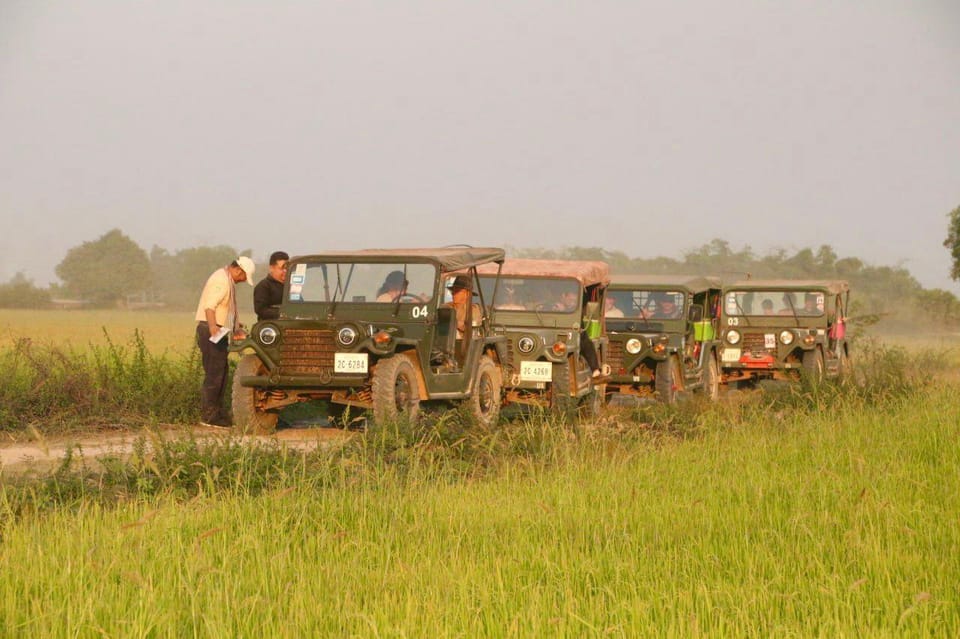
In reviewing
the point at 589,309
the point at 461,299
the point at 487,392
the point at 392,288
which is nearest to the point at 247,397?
the point at 392,288

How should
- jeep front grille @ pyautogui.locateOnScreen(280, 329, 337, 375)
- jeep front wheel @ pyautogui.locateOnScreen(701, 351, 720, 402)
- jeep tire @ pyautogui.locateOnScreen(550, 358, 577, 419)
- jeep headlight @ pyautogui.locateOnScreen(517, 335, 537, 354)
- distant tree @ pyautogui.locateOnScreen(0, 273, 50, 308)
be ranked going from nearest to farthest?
jeep front grille @ pyautogui.locateOnScreen(280, 329, 337, 375) < jeep tire @ pyautogui.locateOnScreen(550, 358, 577, 419) < jeep headlight @ pyautogui.locateOnScreen(517, 335, 537, 354) < jeep front wheel @ pyautogui.locateOnScreen(701, 351, 720, 402) < distant tree @ pyautogui.locateOnScreen(0, 273, 50, 308)

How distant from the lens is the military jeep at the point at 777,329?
22062mm

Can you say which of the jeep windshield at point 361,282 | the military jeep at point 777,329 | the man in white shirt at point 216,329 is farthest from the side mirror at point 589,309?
the military jeep at point 777,329

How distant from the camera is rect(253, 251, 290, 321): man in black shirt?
47.9 feet

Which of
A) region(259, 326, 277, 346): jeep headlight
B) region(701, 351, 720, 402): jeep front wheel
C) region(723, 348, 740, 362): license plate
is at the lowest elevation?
region(701, 351, 720, 402): jeep front wheel

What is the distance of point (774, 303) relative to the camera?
23.0 metres

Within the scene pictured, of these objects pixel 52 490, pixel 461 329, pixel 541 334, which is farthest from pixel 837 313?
pixel 52 490

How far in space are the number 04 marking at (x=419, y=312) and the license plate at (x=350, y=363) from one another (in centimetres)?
108

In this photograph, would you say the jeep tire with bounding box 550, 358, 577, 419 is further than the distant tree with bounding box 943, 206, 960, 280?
No

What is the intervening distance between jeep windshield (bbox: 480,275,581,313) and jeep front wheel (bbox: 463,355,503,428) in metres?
1.62

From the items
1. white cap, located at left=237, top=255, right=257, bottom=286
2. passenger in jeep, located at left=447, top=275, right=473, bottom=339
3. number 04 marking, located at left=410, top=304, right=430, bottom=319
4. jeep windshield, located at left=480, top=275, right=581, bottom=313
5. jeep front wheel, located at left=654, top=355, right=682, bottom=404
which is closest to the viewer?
number 04 marking, located at left=410, top=304, right=430, bottom=319

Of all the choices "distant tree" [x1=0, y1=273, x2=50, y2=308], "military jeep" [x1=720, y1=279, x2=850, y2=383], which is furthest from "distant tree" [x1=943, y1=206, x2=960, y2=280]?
"distant tree" [x1=0, y1=273, x2=50, y2=308]

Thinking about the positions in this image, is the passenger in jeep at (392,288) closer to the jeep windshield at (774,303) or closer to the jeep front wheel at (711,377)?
the jeep front wheel at (711,377)

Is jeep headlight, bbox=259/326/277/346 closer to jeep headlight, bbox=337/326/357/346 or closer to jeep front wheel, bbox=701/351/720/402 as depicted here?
jeep headlight, bbox=337/326/357/346
